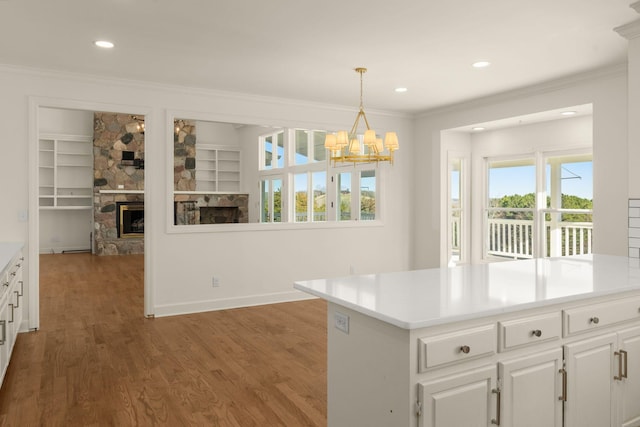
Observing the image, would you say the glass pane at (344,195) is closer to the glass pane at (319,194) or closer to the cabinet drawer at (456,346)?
the glass pane at (319,194)

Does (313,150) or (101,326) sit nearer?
(101,326)

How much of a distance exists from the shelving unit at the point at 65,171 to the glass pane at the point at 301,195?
505 centimetres

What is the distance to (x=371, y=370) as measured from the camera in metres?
1.92

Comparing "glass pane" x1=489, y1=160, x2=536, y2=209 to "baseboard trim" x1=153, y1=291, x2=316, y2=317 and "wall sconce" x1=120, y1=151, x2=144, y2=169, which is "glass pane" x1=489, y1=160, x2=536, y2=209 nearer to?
"baseboard trim" x1=153, y1=291, x2=316, y2=317

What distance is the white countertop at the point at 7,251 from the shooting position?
3127 millimetres

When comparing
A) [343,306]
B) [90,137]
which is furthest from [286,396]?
[90,137]

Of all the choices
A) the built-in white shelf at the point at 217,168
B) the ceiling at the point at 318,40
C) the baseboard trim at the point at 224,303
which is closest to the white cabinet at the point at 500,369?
the ceiling at the point at 318,40

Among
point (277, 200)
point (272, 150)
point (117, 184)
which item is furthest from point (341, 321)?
point (117, 184)

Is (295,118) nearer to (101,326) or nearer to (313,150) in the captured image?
(313,150)

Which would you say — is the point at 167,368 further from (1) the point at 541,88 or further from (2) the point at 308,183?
(2) the point at 308,183

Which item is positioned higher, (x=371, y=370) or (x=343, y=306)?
(x=343, y=306)

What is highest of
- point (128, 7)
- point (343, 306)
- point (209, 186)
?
point (128, 7)

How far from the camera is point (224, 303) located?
550 cm

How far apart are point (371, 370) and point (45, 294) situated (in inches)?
225
